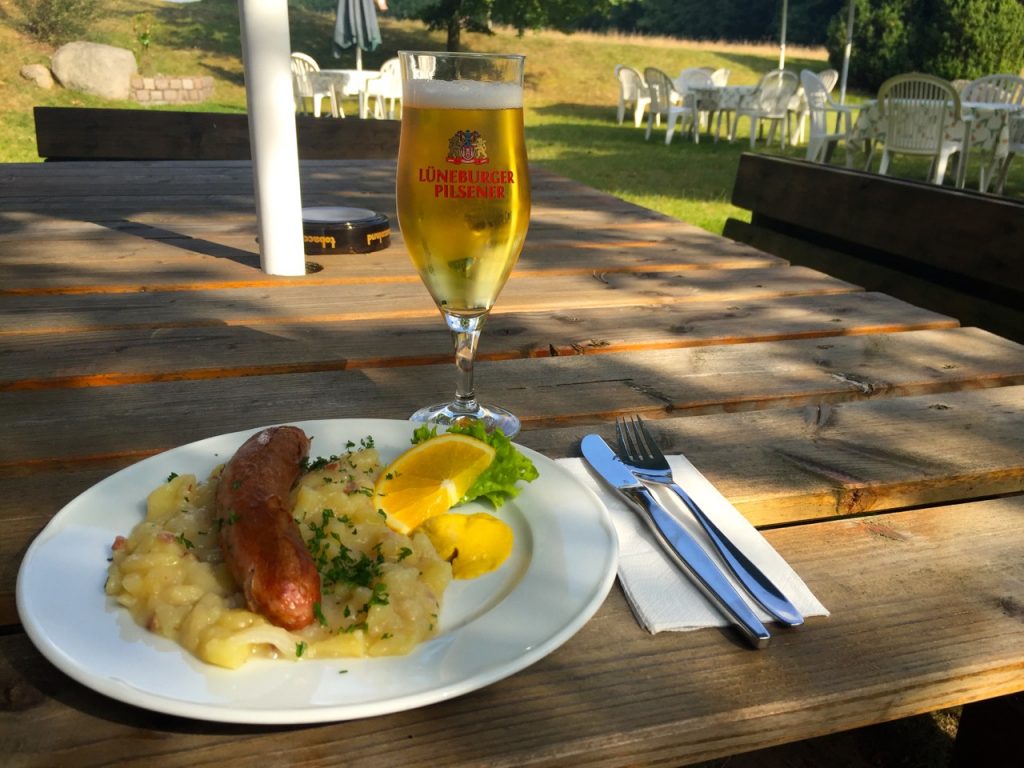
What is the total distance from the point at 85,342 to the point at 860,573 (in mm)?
1319

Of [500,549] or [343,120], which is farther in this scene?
[343,120]

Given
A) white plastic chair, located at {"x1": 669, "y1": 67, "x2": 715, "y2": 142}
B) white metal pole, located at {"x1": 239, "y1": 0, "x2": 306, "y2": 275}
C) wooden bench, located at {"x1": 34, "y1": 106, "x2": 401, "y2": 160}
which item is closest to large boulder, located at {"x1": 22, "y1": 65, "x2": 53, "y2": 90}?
white plastic chair, located at {"x1": 669, "y1": 67, "x2": 715, "y2": 142}

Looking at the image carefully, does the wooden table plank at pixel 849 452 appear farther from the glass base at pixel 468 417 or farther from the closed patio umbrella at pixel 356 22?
the closed patio umbrella at pixel 356 22

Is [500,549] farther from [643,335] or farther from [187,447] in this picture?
[643,335]

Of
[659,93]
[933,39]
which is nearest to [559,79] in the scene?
[659,93]

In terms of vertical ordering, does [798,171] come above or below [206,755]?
above

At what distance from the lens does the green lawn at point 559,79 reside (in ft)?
36.9

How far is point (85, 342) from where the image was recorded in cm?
154

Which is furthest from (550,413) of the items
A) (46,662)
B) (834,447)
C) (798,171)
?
(798,171)

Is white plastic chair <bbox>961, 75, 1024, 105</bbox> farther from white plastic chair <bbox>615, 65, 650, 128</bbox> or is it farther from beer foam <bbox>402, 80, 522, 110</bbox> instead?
beer foam <bbox>402, 80, 522, 110</bbox>

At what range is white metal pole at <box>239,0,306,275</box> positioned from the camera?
1.93 m

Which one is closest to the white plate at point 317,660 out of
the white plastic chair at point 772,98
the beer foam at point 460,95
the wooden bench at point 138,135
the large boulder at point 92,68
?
the beer foam at point 460,95

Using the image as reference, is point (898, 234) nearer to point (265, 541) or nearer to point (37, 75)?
point (265, 541)

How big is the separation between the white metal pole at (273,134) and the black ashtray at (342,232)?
158 millimetres
